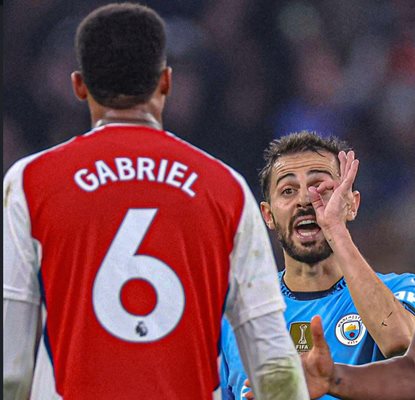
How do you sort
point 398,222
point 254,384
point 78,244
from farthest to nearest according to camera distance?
point 398,222, point 254,384, point 78,244

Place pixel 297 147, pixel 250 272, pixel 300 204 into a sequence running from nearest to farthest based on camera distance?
pixel 250 272 < pixel 300 204 < pixel 297 147

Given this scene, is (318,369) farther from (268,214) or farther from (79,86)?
(268,214)

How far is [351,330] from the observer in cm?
396

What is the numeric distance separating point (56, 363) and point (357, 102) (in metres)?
6.02

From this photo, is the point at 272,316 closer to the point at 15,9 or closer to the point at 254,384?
the point at 254,384

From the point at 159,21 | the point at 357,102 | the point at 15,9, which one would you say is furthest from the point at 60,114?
the point at 159,21

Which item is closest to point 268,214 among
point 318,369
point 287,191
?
point 287,191

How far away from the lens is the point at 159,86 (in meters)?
2.44

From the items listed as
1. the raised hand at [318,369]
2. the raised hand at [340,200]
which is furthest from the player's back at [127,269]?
the raised hand at [340,200]

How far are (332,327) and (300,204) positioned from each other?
578 millimetres

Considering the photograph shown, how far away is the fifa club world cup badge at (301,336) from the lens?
4.08m

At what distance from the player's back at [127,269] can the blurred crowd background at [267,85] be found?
16.5 ft

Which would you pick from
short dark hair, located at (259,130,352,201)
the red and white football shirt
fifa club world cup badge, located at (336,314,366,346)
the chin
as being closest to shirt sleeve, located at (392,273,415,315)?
fifa club world cup badge, located at (336,314,366,346)

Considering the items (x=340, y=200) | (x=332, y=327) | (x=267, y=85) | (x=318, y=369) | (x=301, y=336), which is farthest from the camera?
(x=267, y=85)
